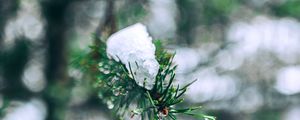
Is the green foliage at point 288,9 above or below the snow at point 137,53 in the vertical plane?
above

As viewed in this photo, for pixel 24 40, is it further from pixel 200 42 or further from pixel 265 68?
pixel 265 68

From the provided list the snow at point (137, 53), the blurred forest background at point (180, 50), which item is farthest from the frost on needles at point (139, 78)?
the blurred forest background at point (180, 50)

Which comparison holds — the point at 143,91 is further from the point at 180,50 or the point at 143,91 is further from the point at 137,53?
the point at 180,50

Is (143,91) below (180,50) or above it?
below

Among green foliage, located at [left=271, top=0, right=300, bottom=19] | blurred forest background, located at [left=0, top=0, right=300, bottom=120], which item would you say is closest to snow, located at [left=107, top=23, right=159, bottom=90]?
blurred forest background, located at [left=0, top=0, right=300, bottom=120]

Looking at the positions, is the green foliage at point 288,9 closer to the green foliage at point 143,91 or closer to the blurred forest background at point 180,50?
the blurred forest background at point 180,50

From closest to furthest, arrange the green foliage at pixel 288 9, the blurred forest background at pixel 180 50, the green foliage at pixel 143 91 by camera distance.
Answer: the green foliage at pixel 143 91
the blurred forest background at pixel 180 50
the green foliage at pixel 288 9

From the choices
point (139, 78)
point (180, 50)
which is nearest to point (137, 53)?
point (139, 78)

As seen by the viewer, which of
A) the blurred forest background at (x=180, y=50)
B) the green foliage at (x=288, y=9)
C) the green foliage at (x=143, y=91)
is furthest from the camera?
the green foliage at (x=288, y=9)
